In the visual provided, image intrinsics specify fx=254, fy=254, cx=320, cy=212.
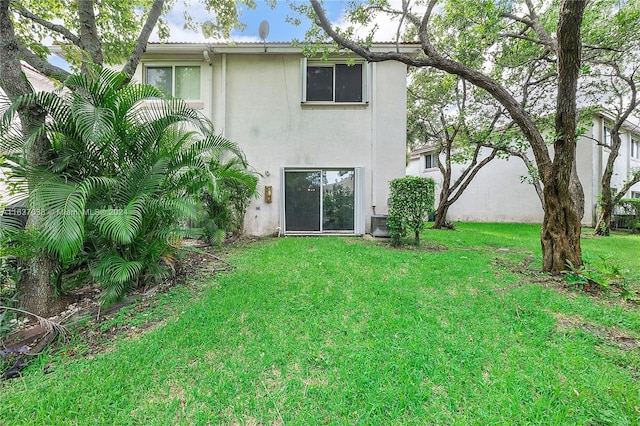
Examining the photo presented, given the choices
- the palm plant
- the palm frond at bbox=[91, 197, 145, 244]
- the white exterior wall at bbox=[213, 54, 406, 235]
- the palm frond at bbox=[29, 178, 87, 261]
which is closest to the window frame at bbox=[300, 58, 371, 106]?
the white exterior wall at bbox=[213, 54, 406, 235]

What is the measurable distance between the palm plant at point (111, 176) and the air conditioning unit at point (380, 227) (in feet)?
18.4

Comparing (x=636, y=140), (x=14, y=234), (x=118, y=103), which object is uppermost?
(x=636, y=140)

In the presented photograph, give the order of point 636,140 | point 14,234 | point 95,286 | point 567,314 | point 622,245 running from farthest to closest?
point 636,140 → point 622,245 → point 95,286 → point 567,314 → point 14,234

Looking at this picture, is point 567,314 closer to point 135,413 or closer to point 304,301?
point 304,301

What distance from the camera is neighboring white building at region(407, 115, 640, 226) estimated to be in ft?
43.8

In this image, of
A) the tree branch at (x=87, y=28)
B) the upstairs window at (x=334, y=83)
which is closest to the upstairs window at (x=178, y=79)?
the upstairs window at (x=334, y=83)

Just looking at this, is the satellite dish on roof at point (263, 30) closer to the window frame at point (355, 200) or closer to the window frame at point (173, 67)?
the window frame at point (173, 67)

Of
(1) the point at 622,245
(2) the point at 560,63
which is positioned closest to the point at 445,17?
(2) the point at 560,63

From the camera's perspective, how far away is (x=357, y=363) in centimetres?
226

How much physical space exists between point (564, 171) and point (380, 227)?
4.62 m

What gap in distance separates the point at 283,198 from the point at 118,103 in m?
5.68

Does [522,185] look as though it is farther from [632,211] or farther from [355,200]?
[355,200]

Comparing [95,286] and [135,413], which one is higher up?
[95,286]

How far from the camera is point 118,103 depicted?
3209 millimetres
